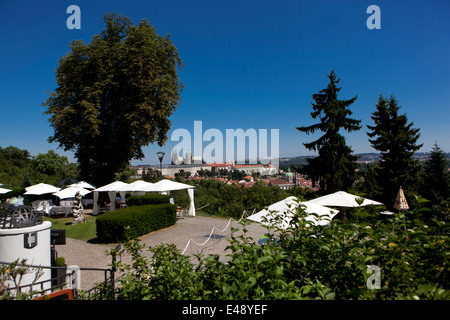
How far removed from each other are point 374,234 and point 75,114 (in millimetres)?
21780

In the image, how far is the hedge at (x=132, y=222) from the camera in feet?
32.2

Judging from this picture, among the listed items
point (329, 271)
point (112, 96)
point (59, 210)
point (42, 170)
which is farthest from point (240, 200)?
point (42, 170)

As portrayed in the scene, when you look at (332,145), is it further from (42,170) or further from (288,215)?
(42,170)

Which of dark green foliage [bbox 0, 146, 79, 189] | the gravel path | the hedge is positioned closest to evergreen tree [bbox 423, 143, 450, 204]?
the gravel path

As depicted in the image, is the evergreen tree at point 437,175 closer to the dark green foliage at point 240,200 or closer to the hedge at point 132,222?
the dark green foliage at point 240,200

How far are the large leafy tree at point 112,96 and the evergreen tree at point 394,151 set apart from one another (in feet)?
56.8

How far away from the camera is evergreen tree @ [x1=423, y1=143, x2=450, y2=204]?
2088cm

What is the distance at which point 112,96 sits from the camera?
67.7 feet

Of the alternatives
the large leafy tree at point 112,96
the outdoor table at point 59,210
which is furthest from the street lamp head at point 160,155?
the outdoor table at point 59,210

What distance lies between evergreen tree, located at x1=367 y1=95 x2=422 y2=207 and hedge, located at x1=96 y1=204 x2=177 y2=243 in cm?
1638

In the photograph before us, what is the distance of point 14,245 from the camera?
187 inches

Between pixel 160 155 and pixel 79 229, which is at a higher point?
pixel 160 155

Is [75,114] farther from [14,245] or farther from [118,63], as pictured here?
[14,245]

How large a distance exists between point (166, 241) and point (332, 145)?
13.4 metres
